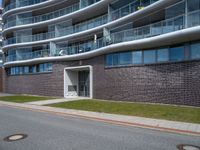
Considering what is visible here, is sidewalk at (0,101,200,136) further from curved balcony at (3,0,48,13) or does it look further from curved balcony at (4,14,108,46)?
curved balcony at (3,0,48,13)

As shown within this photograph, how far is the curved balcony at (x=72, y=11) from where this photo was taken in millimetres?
25252

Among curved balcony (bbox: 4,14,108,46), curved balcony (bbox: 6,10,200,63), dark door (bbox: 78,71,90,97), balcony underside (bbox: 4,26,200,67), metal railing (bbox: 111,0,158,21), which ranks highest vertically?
metal railing (bbox: 111,0,158,21)

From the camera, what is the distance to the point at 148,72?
69.1 ft

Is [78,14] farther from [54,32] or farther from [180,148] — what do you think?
[180,148]

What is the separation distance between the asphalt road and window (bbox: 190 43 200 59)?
9719mm

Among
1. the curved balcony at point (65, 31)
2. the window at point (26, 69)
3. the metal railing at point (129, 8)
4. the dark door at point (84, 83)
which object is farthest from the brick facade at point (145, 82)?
the window at point (26, 69)

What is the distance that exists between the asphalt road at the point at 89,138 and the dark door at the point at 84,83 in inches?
765

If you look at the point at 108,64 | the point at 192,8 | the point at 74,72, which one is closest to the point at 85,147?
the point at 192,8

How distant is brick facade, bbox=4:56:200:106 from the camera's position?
59.1 ft

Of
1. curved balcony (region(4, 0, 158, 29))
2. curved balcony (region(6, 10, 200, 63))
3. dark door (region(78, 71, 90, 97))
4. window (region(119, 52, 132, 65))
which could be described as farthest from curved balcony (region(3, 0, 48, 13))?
window (region(119, 52, 132, 65))

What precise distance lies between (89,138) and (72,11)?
2899 centimetres

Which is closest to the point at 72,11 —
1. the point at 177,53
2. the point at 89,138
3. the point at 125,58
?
the point at 125,58

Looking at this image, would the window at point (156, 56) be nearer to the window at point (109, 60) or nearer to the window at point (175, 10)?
the window at point (109, 60)

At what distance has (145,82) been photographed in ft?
69.9
